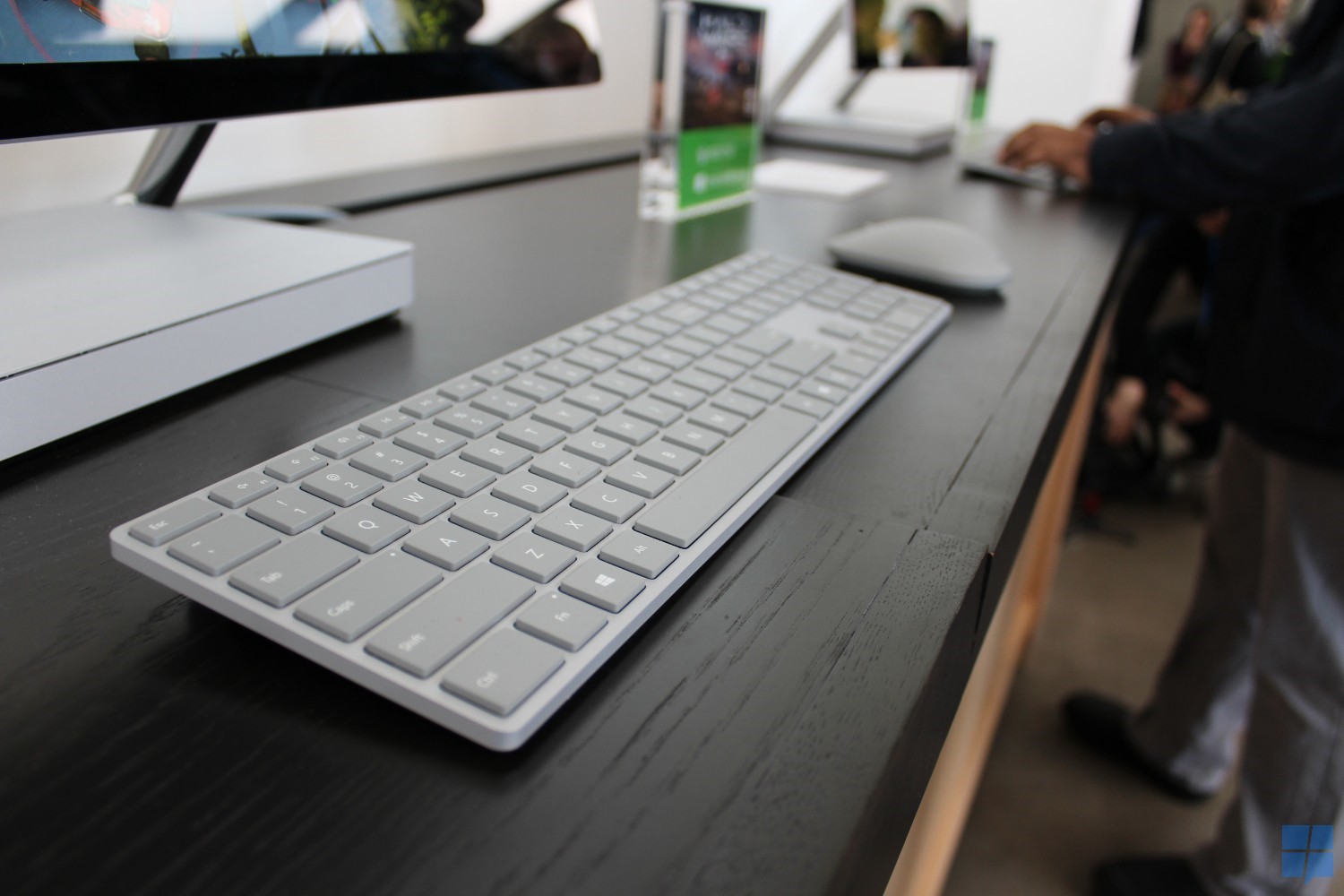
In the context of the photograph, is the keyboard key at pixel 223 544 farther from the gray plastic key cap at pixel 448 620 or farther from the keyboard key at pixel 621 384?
the keyboard key at pixel 621 384

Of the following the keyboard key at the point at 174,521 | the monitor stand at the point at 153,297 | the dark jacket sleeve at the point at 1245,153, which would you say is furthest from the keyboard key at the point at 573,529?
the dark jacket sleeve at the point at 1245,153

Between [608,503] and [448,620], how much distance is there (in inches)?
3.2

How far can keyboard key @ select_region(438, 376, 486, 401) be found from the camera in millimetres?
407

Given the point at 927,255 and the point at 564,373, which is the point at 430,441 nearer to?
the point at 564,373

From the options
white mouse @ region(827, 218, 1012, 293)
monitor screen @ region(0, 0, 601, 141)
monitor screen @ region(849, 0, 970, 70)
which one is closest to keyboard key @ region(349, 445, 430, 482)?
monitor screen @ region(0, 0, 601, 141)

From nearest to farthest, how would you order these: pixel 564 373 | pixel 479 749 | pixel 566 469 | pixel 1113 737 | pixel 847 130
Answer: pixel 479 749
pixel 566 469
pixel 564 373
pixel 1113 737
pixel 847 130

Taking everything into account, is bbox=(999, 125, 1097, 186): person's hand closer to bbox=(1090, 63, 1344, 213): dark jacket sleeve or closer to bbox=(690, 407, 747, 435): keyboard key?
bbox=(1090, 63, 1344, 213): dark jacket sleeve

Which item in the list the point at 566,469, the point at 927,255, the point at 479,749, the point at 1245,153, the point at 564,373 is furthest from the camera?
the point at 1245,153

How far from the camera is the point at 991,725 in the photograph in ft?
4.40

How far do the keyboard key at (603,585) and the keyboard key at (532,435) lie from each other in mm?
84

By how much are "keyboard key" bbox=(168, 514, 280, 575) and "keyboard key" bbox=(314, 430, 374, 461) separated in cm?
5

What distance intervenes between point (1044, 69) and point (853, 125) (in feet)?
5.70
